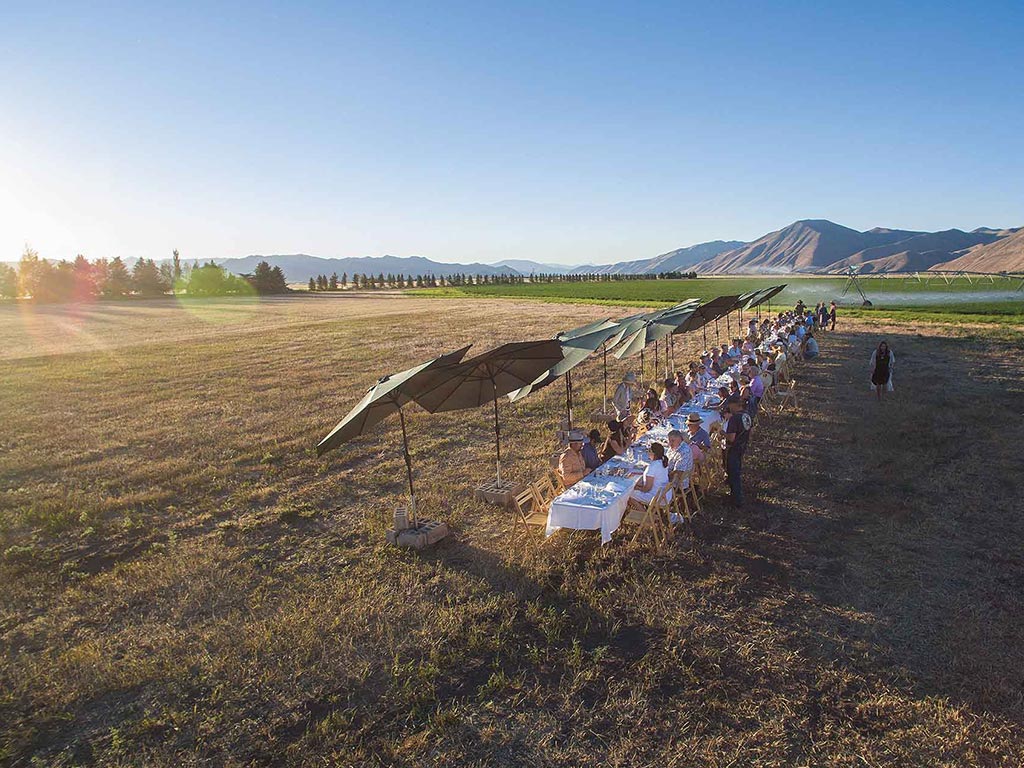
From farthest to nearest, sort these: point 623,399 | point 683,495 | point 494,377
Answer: point 623,399
point 494,377
point 683,495

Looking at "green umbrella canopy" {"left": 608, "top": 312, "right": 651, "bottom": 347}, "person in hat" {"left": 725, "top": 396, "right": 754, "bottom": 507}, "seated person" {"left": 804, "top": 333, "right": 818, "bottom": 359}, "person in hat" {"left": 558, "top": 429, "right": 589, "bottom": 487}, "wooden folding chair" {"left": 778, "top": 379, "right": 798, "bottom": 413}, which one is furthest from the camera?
"seated person" {"left": 804, "top": 333, "right": 818, "bottom": 359}

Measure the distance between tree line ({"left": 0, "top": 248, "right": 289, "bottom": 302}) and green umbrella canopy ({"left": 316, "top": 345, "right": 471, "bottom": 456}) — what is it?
88720 millimetres

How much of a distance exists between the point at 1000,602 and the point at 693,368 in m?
7.74

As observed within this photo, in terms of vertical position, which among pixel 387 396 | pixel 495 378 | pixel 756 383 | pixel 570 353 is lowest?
pixel 756 383

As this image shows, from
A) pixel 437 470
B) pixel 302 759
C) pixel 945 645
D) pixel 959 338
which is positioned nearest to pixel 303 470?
pixel 437 470

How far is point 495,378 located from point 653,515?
9.84 feet

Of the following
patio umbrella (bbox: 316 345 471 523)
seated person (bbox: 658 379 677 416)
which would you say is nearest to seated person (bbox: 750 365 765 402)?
seated person (bbox: 658 379 677 416)

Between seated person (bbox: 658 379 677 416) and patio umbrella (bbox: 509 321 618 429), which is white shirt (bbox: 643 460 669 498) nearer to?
patio umbrella (bbox: 509 321 618 429)

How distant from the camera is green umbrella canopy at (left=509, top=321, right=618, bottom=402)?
28.8 ft

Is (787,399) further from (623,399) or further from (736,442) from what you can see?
(736,442)

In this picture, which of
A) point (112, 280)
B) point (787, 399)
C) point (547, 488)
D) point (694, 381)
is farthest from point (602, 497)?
point (112, 280)

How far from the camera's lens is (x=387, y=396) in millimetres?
6742

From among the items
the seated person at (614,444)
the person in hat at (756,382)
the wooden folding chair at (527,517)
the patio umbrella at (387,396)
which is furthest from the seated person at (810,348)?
the patio umbrella at (387,396)

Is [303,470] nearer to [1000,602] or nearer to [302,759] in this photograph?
[302,759]
